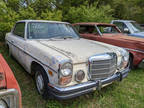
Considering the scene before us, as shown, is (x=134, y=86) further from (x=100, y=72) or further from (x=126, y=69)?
(x=100, y=72)

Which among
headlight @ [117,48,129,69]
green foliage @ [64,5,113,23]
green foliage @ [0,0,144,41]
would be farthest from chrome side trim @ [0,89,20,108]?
green foliage @ [64,5,113,23]

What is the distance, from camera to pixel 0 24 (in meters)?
5.70

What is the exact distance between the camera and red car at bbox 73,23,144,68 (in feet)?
12.0

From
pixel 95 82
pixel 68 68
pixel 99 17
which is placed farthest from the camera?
pixel 99 17

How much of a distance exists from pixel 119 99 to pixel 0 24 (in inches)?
236

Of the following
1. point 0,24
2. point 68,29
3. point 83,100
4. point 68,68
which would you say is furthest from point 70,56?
point 0,24

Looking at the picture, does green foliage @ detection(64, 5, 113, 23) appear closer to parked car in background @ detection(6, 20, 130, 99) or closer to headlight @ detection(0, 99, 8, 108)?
parked car in background @ detection(6, 20, 130, 99)

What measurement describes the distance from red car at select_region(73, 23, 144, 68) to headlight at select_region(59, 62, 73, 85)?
275 centimetres

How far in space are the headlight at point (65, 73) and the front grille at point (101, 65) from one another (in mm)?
418

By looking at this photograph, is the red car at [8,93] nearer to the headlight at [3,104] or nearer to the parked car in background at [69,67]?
the headlight at [3,104]

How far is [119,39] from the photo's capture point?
4152 mm

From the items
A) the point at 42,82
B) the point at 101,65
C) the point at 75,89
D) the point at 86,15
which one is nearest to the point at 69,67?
the point at 75,89

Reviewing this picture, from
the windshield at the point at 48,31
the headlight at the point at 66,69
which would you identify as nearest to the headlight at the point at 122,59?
the headlight at the point at 66,69

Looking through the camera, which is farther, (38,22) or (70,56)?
(38,22)
